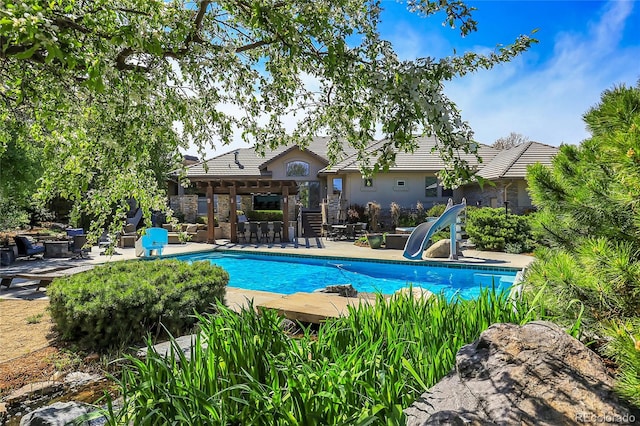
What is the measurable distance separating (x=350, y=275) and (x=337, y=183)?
14.7 metres

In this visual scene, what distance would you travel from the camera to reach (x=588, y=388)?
2.11 meters

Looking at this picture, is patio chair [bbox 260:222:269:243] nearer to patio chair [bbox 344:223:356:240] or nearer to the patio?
the patio

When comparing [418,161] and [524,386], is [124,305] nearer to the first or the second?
[524,386]

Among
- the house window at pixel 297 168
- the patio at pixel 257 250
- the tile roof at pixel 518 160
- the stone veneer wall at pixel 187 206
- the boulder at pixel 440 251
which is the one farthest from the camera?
the house window at pixel 297 168

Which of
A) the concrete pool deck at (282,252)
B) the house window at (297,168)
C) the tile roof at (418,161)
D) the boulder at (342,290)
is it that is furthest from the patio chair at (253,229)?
the boulder at (342,290)

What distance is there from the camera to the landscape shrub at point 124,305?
4.68 m

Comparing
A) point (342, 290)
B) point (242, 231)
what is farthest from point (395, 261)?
point (242, 231)

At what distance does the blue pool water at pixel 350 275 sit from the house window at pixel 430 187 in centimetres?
1228

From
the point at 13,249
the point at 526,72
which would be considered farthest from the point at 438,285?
the point at 13,249

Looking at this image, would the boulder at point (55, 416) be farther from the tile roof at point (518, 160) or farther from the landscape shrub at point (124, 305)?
the tile roof at point (518, 160)

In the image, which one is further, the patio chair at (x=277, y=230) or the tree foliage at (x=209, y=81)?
the patio chair at (x=277, y=230)

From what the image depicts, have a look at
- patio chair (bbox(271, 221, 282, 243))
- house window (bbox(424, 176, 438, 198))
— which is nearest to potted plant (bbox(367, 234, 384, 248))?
patio chair (bbox(271, 221, 282, 243))

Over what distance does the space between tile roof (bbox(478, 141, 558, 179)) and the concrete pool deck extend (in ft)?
21.7

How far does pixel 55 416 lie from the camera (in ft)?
8.63
